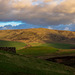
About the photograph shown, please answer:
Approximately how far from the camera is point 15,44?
9612 centimetres

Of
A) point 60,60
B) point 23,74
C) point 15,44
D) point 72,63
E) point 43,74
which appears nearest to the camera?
point 23,74

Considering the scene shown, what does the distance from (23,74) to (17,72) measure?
0.74 metres

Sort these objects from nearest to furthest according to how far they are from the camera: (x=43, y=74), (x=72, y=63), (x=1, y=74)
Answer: (x=1, y=74), (x=43, y=74), (x=72, y=63)

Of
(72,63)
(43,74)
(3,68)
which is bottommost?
(72,63)

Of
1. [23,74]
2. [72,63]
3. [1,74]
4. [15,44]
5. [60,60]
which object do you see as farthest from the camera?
[15,44]

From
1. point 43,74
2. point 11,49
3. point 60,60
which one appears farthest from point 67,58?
point 43,74

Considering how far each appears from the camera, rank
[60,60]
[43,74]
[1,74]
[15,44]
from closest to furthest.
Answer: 1. [1,74]
2. [43,74]
3. [60,60]
4. [15,44]

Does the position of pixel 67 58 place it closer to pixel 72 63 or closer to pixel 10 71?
pixel 72 63

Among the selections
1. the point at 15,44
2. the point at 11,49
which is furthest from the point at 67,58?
the point at 15,44

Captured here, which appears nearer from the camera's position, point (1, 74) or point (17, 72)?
point (1, 74)

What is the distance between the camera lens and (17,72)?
530 inches

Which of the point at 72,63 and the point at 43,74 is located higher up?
the point at 43,74

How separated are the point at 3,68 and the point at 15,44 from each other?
Answer: 8316 centimetres

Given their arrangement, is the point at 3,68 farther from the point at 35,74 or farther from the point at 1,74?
the point at 35,74
